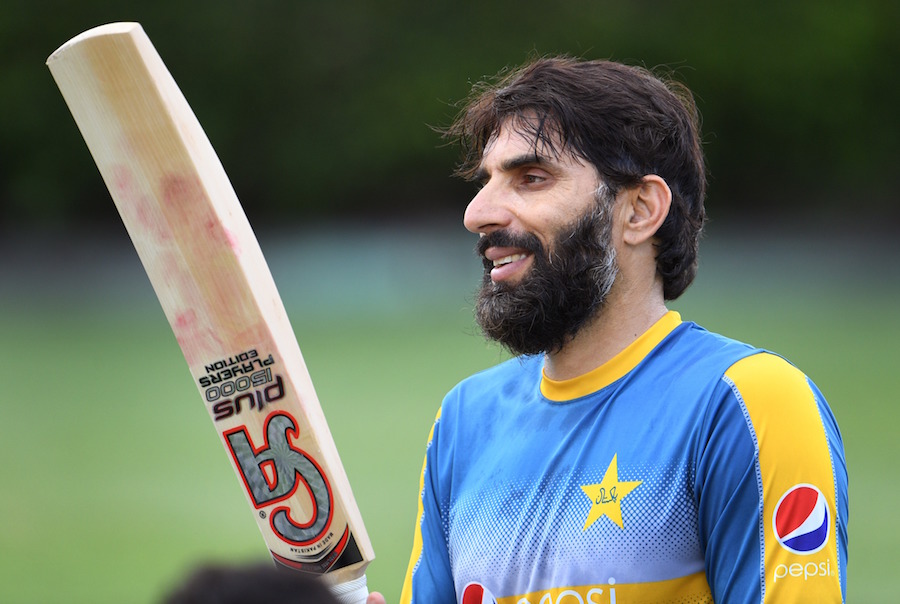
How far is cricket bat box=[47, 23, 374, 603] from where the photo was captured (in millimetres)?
2670

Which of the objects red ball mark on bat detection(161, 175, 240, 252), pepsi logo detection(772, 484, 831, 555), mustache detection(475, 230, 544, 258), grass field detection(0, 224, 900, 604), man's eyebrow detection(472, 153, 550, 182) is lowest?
grass field detection(0, 224, 900, 604)

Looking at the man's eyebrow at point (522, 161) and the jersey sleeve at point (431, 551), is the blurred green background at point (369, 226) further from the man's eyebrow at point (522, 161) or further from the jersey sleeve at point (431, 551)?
the man's eyebrow at point (522, 161)

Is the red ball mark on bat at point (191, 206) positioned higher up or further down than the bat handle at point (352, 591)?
higher up

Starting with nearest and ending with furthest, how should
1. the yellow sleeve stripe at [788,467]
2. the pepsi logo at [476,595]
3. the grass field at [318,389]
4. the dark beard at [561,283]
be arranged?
1. the yellow sleeve stripe at [788,467]
2. the pepsi logo at [476,595]
3. the dark beard at [561,283]
4. the grass field at [318,389]

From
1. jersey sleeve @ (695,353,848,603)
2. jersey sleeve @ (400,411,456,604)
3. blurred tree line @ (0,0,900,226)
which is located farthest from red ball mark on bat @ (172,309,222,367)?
blurred tree line @ (0,0,900,226)

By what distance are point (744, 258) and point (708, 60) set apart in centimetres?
659

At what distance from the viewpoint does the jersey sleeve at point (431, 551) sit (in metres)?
2.64

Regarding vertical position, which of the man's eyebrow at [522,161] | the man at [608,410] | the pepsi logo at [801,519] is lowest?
the pepsi logo at [801,519]

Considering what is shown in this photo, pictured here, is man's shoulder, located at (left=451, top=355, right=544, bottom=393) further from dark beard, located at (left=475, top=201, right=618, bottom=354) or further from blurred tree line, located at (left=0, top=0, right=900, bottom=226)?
blurred tree line, located at (left=0, top=0, right=900, bottom=226)

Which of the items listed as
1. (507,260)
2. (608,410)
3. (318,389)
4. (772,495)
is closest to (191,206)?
(507,260)

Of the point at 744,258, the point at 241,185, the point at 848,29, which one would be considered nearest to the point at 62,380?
the point at 241,185

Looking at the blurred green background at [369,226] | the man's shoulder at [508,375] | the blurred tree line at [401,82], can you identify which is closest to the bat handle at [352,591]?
the man's shoulder at [508,375]

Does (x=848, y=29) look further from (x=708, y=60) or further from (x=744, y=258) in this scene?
(x=744, y=258)

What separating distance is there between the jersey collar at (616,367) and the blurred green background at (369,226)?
21.8 feet
